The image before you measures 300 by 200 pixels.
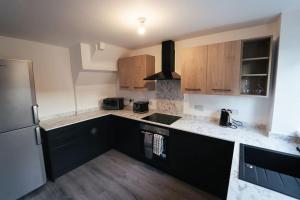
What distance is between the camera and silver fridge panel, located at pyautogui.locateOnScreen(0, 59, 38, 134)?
1535 millimetres

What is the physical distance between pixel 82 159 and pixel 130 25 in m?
2.32

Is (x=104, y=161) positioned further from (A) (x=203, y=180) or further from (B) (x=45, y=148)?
(A) (x=203, y=180)

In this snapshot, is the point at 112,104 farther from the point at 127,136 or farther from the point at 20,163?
the point at 20,163

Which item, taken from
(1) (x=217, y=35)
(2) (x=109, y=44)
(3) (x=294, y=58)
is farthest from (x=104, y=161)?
(3) (x=294, y=58)

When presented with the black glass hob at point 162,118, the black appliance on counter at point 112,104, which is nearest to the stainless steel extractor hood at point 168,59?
the black glass hob at point 162,118

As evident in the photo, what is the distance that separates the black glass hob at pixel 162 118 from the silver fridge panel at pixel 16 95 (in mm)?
1611

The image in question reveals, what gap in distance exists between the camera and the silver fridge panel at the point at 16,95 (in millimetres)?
1535

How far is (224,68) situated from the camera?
1816 mm

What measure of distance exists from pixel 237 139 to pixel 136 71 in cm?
199

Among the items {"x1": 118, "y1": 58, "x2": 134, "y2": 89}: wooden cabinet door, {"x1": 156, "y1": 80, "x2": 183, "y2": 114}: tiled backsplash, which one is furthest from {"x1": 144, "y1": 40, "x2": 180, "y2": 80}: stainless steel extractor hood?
{"x1": 118, "y1": 58, "x2": 134, "y2": 89}: wooden cabinet door

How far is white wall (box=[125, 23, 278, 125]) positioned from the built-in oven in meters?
0.69

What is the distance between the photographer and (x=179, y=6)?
4.36ft

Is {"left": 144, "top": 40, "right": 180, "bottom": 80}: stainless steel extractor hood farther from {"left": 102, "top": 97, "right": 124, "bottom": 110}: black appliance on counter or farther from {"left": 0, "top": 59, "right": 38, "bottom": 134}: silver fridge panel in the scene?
{"left": 0, "top": 59, "right": 38, "bottom": 134}: silver fridge panel

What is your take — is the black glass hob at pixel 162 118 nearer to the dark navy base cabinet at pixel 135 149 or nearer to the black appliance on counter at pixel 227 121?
the dark navy base cabinet at pixel 135 149
